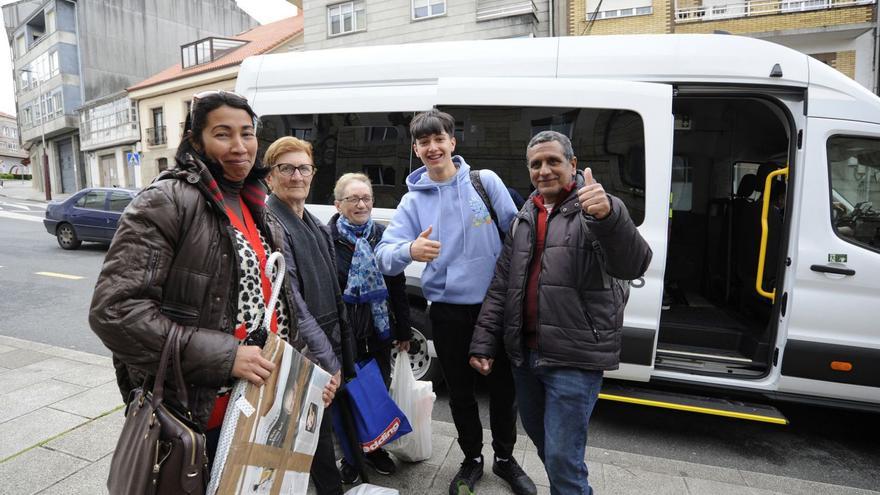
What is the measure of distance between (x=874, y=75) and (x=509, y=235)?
16.5 meters

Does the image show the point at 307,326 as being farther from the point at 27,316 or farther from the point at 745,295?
the point at 27,316

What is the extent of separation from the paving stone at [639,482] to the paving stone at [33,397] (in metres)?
3.72

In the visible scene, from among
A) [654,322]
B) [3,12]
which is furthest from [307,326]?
[3,12]

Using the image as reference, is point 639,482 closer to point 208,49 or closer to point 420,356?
point 420,356

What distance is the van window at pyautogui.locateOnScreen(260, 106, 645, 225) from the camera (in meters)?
3.33

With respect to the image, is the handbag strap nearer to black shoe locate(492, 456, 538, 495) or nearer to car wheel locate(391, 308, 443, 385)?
black shoe locate(492, 456, 538, 495)

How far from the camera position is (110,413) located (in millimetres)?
3377

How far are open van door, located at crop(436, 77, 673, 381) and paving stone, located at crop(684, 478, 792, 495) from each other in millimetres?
789

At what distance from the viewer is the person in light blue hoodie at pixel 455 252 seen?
7.97 ft

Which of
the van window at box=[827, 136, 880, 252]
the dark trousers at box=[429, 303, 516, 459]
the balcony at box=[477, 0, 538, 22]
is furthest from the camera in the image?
the balcony at box=[477, 0, 538, 22]

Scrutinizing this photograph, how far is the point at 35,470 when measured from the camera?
8.87ft

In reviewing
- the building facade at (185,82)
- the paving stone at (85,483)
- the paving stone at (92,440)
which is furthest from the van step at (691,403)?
the building facade at (185,82)

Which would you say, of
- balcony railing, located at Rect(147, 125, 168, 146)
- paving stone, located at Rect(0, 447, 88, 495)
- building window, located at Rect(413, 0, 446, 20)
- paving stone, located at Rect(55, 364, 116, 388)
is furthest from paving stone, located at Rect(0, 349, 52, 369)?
balcony railing, located at Rect(147, 125, 168, 146)

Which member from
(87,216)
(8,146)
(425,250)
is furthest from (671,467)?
(8,146)
